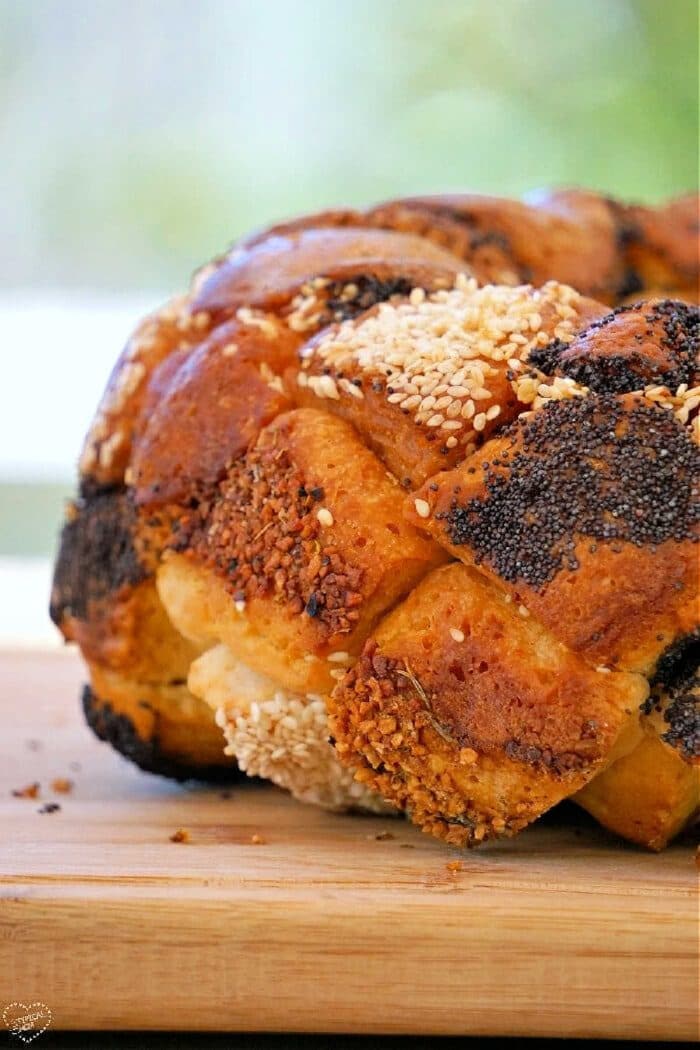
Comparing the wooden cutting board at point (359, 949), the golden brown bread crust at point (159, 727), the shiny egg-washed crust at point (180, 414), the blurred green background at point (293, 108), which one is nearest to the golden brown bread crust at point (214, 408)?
the shiny egg-washed crust at point (180, 414)

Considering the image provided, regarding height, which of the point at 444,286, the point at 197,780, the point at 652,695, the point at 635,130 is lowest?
the point at 197,780

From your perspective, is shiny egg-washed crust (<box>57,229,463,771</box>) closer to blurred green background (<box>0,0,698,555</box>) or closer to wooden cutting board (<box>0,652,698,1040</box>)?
wooden cutting board (<box>0,652,698,1040</box>)

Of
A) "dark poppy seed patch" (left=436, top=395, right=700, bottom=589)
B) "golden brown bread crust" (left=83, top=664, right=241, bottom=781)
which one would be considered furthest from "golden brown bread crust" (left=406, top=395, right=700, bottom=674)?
"golden brown bread crust" (left=83, top=664, right=241, bottom=781)

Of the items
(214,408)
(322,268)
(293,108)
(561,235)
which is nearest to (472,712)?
(214,408)

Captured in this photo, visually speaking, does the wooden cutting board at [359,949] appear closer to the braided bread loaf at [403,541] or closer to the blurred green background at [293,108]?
the braided bread loaf at [403,541]

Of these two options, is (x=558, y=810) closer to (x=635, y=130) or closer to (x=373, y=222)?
(x=373, y=222)

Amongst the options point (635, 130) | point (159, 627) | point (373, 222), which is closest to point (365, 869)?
point (159, 627)
